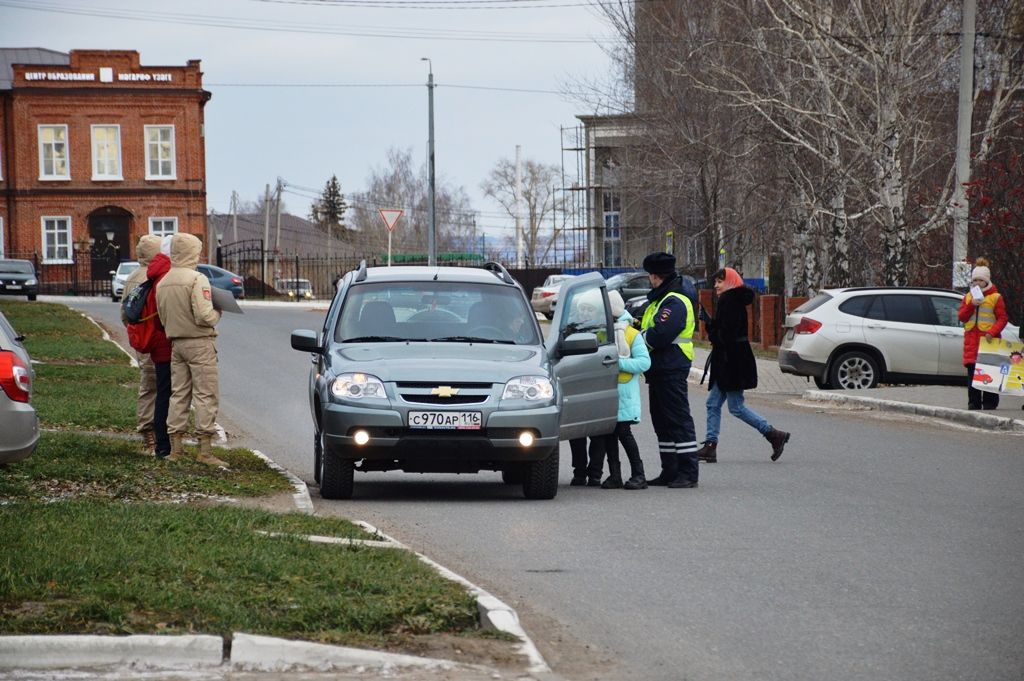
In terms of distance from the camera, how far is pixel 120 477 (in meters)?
11.5

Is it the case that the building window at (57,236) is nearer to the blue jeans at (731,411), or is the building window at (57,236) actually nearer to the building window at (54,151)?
the building window at (54,151)

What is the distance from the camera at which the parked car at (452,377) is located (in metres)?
11.1

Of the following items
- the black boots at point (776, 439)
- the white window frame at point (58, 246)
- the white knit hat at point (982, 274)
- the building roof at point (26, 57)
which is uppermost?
the building roof at point (26, 57)

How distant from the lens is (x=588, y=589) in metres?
8.07

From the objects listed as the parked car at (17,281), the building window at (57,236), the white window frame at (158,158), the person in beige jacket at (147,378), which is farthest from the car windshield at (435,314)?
the building window at (57,236)

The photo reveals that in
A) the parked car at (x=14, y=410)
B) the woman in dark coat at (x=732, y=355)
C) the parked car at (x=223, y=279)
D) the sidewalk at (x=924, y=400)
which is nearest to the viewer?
the parked car at (x=14, y=410)

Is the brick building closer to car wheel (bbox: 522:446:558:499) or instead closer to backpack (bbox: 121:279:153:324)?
backpack (bbox: 121:279:153:324)

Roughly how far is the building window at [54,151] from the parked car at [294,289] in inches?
442

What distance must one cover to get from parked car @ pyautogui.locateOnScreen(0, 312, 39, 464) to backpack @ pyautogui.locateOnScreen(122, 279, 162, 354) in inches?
91.5

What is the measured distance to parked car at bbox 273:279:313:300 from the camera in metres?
62.8

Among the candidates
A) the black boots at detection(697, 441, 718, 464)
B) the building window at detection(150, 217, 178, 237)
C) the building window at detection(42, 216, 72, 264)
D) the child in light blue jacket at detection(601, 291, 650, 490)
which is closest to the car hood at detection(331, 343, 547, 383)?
the child in light blue jacket at detection(601, 291, 650, 490)

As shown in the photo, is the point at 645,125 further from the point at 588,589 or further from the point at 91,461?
the point at 588,589

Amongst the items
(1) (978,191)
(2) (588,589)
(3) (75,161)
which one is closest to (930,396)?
(1) (978,191)

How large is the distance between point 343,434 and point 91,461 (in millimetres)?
2466
